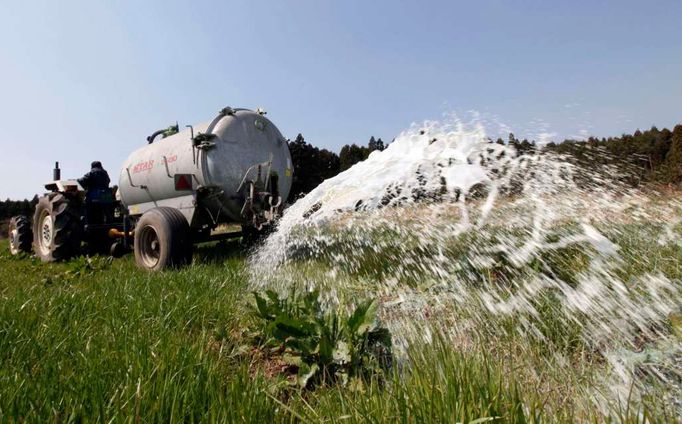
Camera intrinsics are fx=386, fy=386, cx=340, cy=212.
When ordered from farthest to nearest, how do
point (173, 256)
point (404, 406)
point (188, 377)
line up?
point (173, 256) → point (188, 377) → point (404, 406)

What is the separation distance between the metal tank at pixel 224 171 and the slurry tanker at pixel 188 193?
0.05 ft

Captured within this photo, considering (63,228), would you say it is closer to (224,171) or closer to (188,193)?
(188,193)

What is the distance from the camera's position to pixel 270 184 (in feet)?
20.4

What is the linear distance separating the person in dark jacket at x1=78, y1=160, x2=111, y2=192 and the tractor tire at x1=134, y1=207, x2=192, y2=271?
357 centimetres

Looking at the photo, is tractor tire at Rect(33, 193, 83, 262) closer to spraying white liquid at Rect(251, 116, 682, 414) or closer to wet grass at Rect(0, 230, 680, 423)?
spraying white liquid at Rect(251, 116, 682, 414)

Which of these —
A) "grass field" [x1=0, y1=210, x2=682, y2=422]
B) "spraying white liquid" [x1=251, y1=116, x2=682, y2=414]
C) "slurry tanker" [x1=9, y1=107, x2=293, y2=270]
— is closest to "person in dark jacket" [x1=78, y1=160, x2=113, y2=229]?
"slurry tanker" [x1=9, y1=107, x2=293, y2=270]

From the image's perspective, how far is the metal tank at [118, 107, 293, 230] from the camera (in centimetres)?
564

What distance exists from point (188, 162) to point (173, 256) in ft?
5.34

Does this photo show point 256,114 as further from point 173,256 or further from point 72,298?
point 72,298

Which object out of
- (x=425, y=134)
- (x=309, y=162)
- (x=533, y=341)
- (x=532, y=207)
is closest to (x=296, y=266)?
(x=425, y=134)

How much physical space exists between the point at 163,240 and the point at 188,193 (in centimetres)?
103

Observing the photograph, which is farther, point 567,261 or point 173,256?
point 173,256

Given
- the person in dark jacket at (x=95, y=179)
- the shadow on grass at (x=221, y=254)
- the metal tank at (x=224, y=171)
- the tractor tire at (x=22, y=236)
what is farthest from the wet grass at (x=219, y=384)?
the tractor tire at (x=22, y=236)

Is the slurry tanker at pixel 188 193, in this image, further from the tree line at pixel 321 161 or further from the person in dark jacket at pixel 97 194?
the tree line at pixel 321 161
